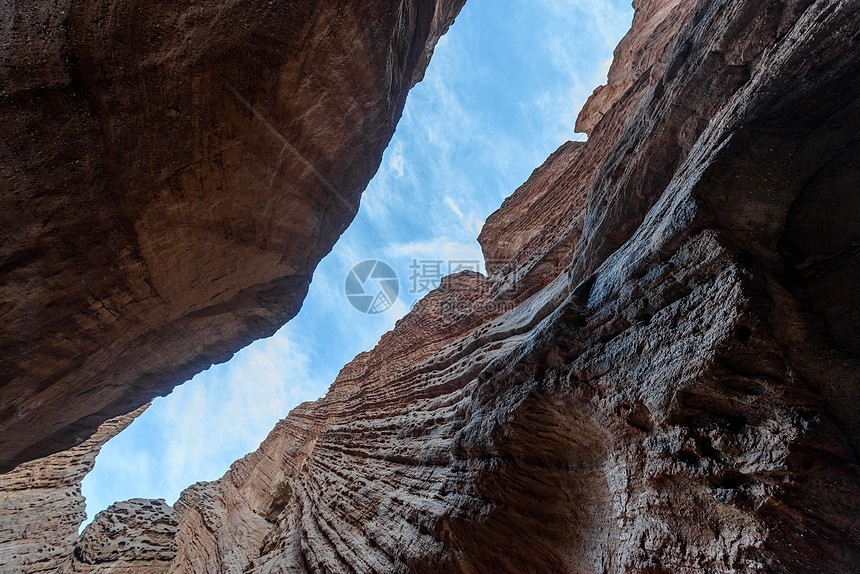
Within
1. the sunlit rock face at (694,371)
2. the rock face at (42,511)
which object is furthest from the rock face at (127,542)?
the sunlit rock face at (694,371)

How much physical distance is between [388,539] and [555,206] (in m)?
9.26

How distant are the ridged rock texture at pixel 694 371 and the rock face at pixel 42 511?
14691mm

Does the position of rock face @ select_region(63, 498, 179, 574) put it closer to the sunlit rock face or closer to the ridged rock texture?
the sunlit rock face

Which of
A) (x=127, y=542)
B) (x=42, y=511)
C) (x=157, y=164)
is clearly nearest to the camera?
(x=157, y=164)

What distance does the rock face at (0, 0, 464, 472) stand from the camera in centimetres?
257

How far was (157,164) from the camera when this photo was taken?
3420 mm

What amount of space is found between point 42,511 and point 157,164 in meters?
18.8

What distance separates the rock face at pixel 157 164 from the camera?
257 cm

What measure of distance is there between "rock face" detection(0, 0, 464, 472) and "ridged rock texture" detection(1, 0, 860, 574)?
3613 millimetres

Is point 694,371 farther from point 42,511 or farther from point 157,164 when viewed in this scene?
point 42,511

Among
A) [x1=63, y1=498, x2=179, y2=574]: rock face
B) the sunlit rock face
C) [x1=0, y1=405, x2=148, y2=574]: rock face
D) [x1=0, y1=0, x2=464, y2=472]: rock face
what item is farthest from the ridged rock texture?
[x1=0, y1=405, x2=148, y2=574]: rock face

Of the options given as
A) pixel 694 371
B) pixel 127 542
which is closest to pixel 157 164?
pixel 694 371

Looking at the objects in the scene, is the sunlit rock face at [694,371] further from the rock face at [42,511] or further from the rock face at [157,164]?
the rock face at [42,511]

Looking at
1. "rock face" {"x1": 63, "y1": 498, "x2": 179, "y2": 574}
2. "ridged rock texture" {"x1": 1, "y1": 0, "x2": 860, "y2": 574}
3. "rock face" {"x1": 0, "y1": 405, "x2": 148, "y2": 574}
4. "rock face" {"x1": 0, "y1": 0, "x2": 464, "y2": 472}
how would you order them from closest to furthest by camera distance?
"ridged rock texture" {"x1": 1, "y1": 0, "x2": 860, "y2": 574} → "rock face" {"x1": 0, "y1": 0, "x2": 464, "y2": 472} → "rock face" {"x1": 0, "y1": 405, "x2": 148, "y2": 574} → "rock face" {"x1": 63, "y1": 498, "x2": 179, "y2": 574}
